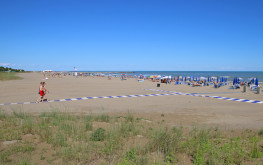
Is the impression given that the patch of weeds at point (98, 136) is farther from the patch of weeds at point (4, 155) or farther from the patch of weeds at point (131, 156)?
the patch of weeds at point (4, 155)

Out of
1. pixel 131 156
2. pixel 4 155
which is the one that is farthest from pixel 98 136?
pixel 4 155

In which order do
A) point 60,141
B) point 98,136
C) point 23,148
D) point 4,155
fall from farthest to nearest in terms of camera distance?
1. point 98,136
2. point 60,141
3. point 23,148
4. point 4,155

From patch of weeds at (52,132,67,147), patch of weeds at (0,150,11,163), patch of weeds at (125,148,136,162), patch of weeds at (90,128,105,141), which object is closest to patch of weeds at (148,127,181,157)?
patch of weeds at (125,148,136,162)

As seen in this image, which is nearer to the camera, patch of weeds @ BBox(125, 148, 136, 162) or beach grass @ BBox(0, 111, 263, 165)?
patch of weeds @ BBox(125, 148, 136, 162)

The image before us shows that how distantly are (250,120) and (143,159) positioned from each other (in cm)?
694

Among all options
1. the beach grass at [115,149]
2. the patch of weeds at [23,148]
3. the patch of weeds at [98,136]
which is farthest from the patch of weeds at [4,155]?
the patch of weeds at [98,136]

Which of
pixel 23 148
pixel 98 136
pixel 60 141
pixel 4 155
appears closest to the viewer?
pixel 4 155

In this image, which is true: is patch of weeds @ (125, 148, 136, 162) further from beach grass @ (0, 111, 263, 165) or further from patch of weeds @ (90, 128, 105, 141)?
patch of weeds @ (90, 128, 105, 141)

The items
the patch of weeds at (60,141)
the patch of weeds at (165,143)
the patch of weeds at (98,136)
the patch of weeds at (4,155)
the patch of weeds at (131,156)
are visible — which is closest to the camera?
the patch of weeds at (131,156)

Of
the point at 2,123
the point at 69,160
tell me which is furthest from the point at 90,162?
the point at 2,123

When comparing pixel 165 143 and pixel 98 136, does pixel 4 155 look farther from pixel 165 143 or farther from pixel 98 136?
pixel 165 143

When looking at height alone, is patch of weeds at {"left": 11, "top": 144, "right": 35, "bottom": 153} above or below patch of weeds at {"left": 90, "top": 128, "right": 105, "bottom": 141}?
below

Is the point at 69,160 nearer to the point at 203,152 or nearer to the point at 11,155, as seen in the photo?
the point at 11,155

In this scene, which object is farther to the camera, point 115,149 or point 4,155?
point 115,149
